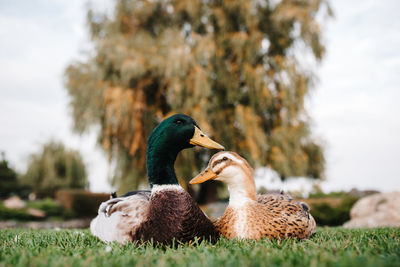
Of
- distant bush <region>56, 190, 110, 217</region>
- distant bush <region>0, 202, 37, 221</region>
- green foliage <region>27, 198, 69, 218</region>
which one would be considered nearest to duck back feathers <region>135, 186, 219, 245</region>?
distant bush <region>0, 202, 37, 221</region>

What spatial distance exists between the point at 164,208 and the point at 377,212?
6.65 metres

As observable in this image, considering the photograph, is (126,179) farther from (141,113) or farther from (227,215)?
(227,215)

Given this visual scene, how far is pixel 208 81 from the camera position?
37.1 feet

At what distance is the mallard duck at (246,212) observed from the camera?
118 inches

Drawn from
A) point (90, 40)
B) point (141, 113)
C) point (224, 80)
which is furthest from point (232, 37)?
point (90, 40)

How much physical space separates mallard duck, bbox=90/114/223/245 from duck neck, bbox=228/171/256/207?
0.36m

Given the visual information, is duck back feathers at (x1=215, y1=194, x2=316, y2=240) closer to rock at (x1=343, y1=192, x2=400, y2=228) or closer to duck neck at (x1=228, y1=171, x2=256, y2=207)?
duck neck at (x1=228, y1=171, x2=256, y2=207)

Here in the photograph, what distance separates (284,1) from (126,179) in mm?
8836

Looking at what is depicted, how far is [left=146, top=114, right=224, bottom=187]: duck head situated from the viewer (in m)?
2.93

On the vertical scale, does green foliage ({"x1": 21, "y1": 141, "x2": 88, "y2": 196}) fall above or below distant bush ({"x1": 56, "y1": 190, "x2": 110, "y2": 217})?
above

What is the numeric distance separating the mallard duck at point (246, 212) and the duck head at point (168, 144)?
284 millimetres

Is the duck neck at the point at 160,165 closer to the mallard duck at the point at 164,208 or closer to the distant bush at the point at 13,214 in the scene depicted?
the mallard duck at the point at 164,208

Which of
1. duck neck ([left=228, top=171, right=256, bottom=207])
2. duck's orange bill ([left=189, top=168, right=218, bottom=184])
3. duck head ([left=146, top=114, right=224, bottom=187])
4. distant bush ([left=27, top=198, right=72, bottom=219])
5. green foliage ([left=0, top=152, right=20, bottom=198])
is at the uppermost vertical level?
duck head ([left=146, top=114, right=224, bottom=187])

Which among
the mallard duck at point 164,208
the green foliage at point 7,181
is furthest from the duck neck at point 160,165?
the green foliage at point 7,181
